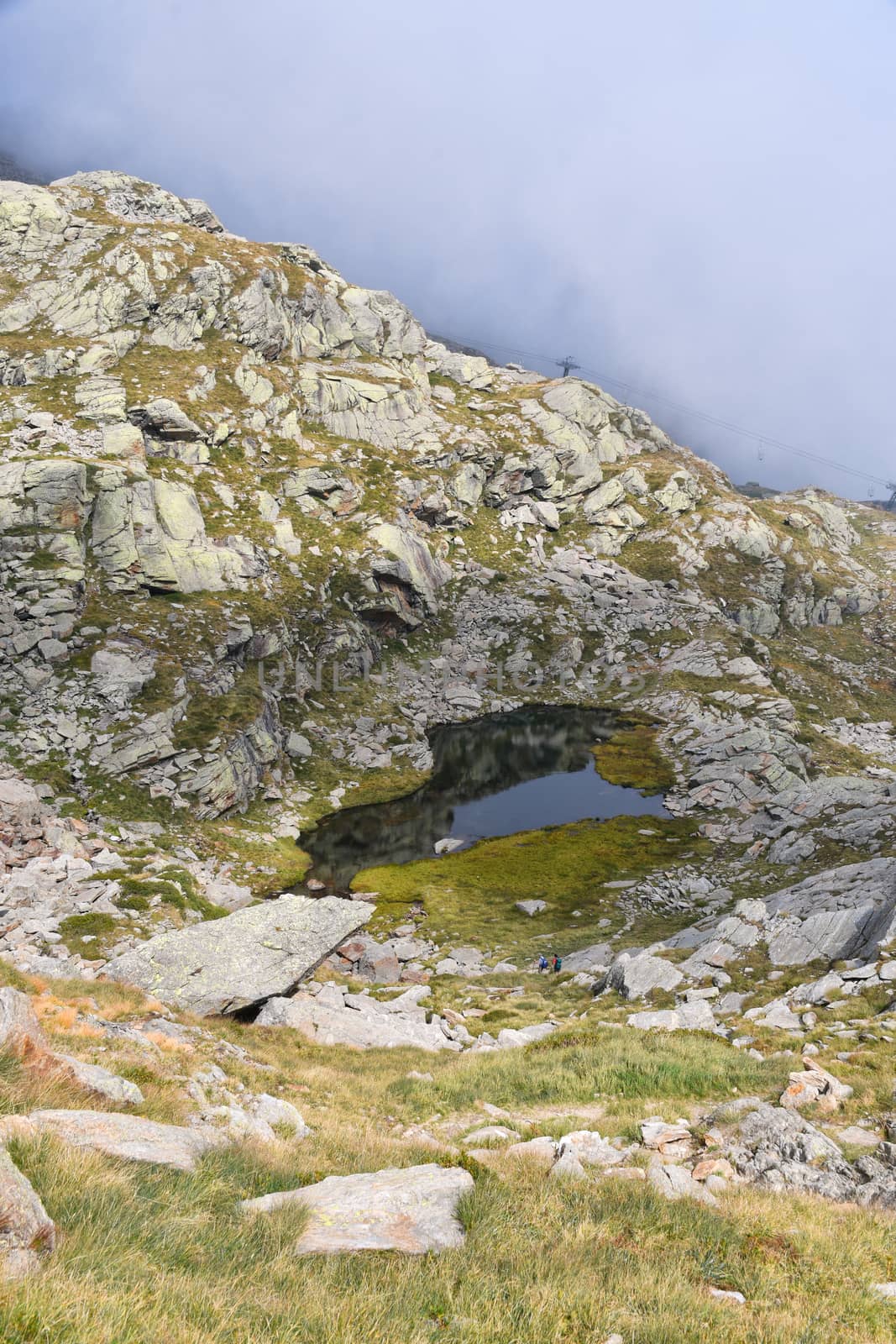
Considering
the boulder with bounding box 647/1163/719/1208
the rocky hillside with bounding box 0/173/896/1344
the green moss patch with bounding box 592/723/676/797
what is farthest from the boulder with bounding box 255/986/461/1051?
the green moss patch with bounding box 592/723/676/797

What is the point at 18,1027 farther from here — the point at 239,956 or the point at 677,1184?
the point at 239,956

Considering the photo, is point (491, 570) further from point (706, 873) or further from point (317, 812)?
point (706, 873)

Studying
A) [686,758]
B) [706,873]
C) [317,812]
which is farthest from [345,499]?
[706,873]

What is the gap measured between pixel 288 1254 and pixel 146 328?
12956 centimetres

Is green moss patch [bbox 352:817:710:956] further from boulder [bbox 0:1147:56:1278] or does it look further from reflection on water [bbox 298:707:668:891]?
boulder [bbox 0:1147:56:1278]

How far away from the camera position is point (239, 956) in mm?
27578

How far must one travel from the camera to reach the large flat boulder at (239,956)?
82.6 feet

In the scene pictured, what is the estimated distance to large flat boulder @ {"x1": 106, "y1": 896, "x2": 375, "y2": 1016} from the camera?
25.2 metres

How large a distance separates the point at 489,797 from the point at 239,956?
53.7 metres

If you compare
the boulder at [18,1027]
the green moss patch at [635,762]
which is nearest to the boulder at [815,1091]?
the boulder at [18,1027]

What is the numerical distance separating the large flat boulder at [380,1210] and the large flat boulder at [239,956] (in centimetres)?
1763

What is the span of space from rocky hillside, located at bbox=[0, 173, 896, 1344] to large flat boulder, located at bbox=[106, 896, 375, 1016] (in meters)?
0.19

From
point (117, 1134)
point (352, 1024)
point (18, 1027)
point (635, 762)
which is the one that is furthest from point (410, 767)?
point (117, 1134)

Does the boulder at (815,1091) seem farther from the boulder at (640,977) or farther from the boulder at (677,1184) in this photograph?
the boulder at (640,977)
